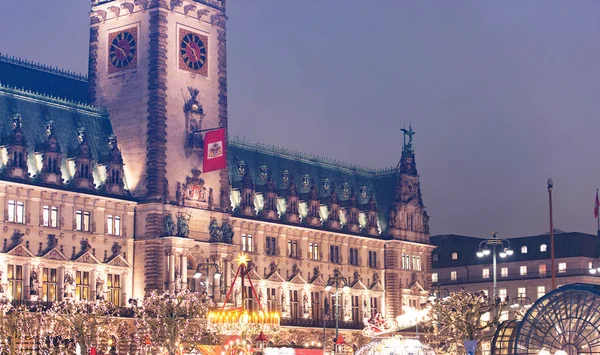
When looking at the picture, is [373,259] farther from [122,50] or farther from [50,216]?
[50,216]

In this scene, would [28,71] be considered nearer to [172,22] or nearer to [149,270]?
[172,22]

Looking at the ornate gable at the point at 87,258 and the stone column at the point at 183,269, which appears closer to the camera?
the ornate gable at the point at 87,258

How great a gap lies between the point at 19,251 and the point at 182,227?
21.0 metres

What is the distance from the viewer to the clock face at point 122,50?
527ft

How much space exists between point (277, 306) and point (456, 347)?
146 feet

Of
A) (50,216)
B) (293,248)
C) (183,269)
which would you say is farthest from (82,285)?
(293,248)

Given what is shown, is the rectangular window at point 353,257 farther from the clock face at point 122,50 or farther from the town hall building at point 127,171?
the clock face at point 122,50

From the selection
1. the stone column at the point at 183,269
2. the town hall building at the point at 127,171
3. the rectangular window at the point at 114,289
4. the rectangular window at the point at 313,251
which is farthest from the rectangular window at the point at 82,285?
the rectangular window at the point at 313,251

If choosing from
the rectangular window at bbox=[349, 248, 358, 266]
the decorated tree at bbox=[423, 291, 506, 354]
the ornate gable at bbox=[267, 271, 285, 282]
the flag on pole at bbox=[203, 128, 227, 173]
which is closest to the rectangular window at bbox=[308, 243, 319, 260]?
the rectangular window at bbox=[349, 248, 358, 266]

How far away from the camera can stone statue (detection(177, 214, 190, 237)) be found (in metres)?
156

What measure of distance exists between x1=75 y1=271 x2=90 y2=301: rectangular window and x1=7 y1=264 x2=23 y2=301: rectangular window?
773cm

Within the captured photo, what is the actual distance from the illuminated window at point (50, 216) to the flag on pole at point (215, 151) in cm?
2014

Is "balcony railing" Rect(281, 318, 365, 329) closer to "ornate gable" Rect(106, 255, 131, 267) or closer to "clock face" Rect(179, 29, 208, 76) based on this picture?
"ornate gable" Rect(106, 255, 131, 267)

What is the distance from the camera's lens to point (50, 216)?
147 meters
